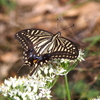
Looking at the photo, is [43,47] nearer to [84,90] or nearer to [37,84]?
[37,84]

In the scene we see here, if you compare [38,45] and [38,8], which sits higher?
[38,8]

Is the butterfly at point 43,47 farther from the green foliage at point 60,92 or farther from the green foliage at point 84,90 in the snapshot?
the green foliage at point 60,92

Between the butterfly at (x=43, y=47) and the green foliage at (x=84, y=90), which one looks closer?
the butterfly at (x=43, y=47)

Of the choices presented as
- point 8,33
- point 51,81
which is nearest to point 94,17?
point 8,33

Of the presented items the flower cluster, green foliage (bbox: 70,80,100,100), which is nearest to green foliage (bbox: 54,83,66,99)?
green foliage (bbox: 70,80,100,100)

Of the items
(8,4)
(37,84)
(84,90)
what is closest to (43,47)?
(37,84)

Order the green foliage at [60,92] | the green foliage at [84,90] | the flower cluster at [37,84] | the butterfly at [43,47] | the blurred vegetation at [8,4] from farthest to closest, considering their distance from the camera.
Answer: the blurred vegetation at [8,4], the green foliage at [60,92], the green foliage at [84,90], the butterfly at [43,47], the flower cluster at [37,84]

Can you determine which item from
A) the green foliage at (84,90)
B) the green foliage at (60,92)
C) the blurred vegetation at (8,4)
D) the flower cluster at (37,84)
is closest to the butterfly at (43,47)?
the flower cluster at (37,84)

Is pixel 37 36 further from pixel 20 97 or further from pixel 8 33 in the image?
pixel 8 33

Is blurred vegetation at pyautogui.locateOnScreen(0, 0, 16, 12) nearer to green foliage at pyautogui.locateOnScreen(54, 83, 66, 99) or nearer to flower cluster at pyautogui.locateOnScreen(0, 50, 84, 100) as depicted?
green foliage at pyautogui.locateOnScreen(54, 83, 66, 99)
